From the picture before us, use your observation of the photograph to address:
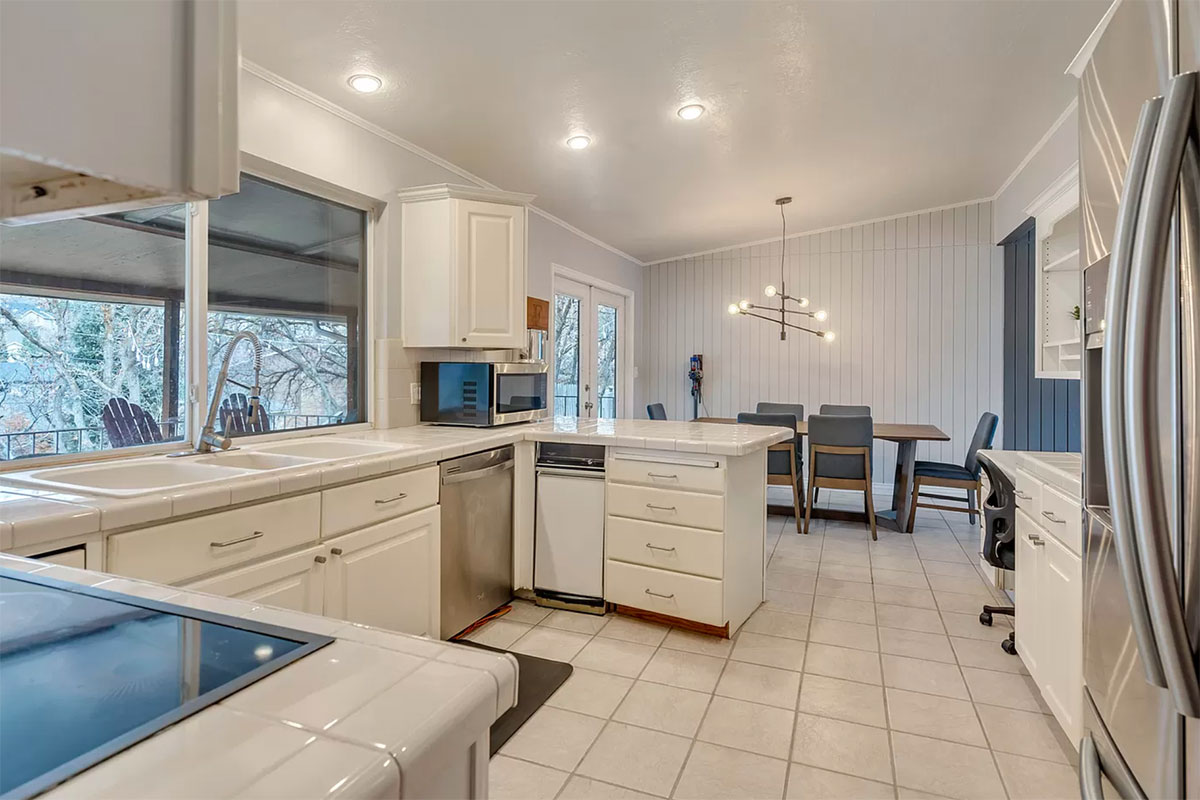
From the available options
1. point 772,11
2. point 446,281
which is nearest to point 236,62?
point 772,11

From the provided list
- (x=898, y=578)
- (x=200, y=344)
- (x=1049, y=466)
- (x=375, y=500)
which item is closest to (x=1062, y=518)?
(x=1049, y=466)

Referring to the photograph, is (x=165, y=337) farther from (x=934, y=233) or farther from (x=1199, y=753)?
(x=934, y=233)

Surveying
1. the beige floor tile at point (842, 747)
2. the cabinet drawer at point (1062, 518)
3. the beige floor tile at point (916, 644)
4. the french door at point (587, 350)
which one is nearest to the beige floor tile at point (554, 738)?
the beige floor tile at point (842, 747)

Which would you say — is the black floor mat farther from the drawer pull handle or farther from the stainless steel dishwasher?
the drawer pull handle

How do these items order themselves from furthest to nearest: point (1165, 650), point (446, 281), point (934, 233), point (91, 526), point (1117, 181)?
point (934, 233) → point (446, 281) → point (91, 526) → point (1117, 181) → point (1165, 650)

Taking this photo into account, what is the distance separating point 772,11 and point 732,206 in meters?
2.73

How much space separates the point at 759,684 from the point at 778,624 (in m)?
0.62

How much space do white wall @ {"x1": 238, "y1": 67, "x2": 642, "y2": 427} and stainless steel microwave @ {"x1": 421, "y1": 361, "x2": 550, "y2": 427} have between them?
12 centimetres

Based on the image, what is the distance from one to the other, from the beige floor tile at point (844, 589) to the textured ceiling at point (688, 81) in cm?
257

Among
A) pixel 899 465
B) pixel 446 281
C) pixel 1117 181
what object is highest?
pixel 446 281

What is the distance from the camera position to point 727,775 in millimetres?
1796

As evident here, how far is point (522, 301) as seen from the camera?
11.3ft

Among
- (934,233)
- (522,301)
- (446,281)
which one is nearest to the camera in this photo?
(446,281)

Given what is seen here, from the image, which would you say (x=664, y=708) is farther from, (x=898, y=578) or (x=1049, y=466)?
(x=898, y=578)
